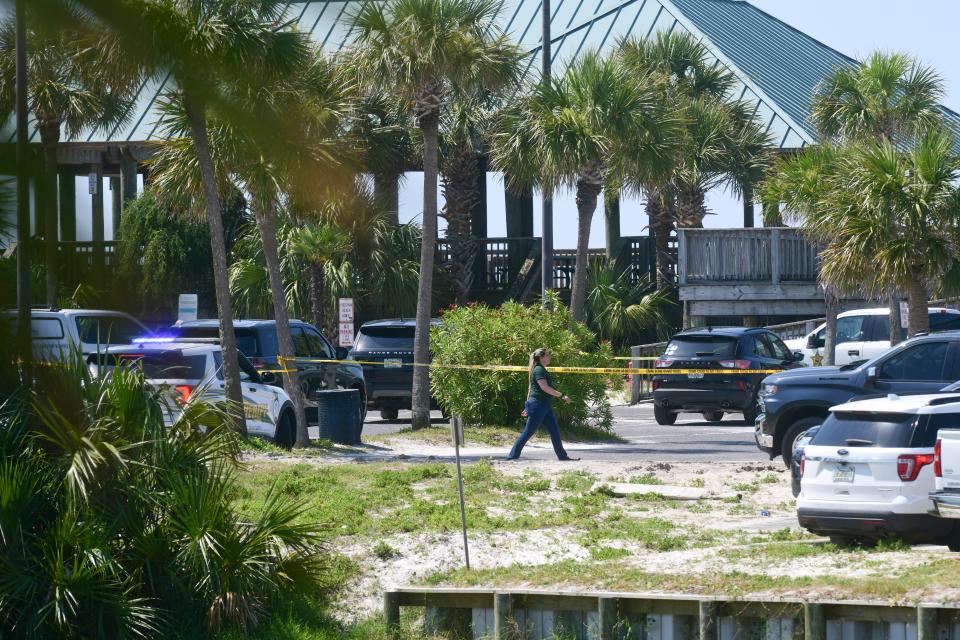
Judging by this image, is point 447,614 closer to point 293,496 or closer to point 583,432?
point 293,496

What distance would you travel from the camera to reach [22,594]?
8.62 meters

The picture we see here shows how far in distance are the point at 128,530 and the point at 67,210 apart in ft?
26.0

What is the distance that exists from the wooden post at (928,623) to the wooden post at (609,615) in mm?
2063

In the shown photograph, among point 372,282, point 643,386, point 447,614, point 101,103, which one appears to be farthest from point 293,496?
point 372,282

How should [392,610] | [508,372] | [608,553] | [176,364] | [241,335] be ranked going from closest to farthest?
[392,610]
[608,553]
[176,364]
[508,372]
[241,335]

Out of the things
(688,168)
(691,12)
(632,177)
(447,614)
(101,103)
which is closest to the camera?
(101,103)

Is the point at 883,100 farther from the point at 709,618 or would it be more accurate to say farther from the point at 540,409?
the point at 709,618

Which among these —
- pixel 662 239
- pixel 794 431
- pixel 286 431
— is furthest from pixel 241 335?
pixel 662 239

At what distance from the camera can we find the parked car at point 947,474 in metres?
9.41

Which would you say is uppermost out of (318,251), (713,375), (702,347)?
(318,251)

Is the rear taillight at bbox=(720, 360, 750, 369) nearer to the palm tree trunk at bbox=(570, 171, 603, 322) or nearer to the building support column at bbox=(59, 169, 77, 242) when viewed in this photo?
the palm tree trunk at bbox=(570, 171, 603, 322)

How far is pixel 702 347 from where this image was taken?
23453 mm

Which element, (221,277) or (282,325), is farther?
(282,325)

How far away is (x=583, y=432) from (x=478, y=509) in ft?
26.9
